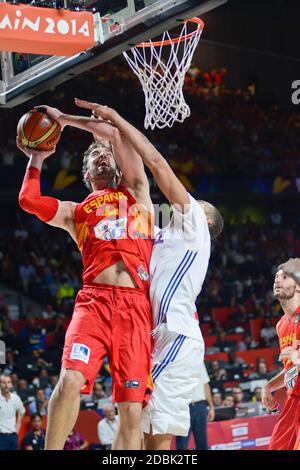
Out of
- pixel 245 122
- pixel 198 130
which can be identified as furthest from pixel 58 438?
pixel 245 122

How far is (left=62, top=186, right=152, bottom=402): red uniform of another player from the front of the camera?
16.6 ft

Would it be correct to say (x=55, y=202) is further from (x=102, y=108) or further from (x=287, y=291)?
(x=287, y=291)

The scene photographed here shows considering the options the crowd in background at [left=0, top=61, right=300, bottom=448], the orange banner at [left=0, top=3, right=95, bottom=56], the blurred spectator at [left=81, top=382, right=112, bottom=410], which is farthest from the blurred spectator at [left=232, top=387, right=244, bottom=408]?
the orange banner at [left=0, top=3, right=95, bottom=56]

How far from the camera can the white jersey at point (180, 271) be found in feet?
17.5

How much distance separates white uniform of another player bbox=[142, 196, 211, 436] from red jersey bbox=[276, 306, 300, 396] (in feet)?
3.78

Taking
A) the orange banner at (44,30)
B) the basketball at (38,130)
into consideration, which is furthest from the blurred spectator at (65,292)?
the basketball at (38,130)

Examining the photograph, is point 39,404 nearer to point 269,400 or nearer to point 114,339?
point 269,400

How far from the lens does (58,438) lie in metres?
4.95

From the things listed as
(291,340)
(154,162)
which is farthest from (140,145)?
(291,340)

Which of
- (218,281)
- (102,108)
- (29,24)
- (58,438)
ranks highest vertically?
(218,281)

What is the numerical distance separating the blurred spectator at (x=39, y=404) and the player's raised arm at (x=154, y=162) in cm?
594

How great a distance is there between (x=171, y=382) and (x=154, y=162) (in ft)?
4.37

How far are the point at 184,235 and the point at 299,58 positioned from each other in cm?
1870

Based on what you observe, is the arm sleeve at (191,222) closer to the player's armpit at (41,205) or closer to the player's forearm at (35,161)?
the player's armpit at (41,205)
